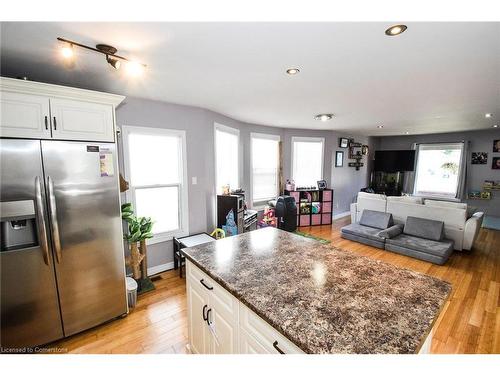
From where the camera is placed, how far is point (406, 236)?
3.93 metres

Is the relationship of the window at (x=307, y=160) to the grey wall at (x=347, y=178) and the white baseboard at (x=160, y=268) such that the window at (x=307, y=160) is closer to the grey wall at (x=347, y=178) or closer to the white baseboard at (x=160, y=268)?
the grey wall at (x=347, y=178)

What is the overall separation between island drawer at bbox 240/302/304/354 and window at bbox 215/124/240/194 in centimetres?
281

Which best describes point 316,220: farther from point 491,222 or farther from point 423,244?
point 491,222

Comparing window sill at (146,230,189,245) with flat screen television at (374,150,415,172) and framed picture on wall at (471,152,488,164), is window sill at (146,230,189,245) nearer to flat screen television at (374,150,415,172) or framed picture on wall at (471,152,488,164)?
flat screen television at (374,150,415,172)

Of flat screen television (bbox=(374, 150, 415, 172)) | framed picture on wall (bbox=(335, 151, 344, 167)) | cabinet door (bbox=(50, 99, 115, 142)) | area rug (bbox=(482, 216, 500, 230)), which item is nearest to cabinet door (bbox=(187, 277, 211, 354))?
cabinet door (bbox=(50, 99, 115, 142))

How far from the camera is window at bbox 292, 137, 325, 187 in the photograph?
18.3 feet

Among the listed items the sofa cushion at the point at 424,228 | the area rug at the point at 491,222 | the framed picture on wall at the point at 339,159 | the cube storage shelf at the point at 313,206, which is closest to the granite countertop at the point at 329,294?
the sofa cushion at the point at 424,228

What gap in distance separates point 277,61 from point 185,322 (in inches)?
101

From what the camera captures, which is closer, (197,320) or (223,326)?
(223,326)

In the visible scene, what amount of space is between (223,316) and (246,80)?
2067 mm

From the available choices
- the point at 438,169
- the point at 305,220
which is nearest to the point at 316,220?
the point at 305,220
